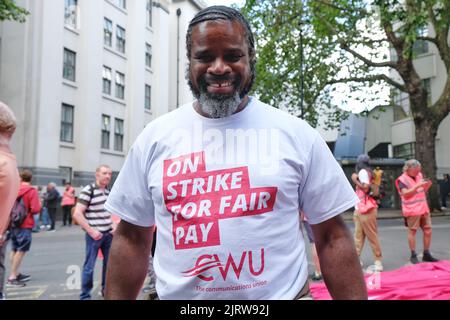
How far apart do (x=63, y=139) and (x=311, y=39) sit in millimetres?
12157

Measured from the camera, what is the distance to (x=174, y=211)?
1590mm

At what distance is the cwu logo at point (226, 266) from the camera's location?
1.52 m

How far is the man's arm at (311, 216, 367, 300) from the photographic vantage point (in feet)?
5.32

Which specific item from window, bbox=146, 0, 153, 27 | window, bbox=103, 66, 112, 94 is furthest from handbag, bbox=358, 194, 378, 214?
window, bbox=146, 0, 153, 27

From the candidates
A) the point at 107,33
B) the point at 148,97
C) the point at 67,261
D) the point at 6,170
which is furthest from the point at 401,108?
the point at 6,170

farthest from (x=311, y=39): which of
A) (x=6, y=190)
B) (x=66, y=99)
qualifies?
(x=6, y=190)

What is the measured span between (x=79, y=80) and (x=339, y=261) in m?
22.6

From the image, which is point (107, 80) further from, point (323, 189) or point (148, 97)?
point (323, 189)

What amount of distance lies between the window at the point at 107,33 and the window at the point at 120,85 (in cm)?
174

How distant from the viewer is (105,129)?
24.5 meters

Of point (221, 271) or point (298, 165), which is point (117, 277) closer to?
point (221, 271)

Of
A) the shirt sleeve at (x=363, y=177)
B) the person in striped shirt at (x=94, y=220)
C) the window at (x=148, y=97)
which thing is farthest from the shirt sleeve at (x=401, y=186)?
the window at (x=148, y=97)
